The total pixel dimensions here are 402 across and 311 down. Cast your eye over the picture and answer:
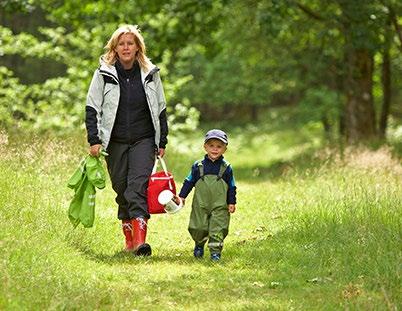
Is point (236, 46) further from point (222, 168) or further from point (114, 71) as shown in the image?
point (222, 168)

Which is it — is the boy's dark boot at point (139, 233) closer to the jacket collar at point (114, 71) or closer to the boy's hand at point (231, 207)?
the boy's hand at point (231, 207)

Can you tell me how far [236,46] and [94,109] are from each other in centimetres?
1766

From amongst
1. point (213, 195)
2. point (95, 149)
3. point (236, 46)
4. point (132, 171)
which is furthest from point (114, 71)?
point (236, 46)

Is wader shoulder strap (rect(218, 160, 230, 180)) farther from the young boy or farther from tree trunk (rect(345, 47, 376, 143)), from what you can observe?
tree trunk (rect(345, 47, 376, 143))

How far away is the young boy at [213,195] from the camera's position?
323 inches

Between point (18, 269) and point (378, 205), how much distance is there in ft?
14.6

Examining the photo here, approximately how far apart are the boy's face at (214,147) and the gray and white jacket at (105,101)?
0.67 metres

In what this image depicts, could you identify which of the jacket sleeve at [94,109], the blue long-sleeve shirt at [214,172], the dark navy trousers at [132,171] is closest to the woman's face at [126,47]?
the jacket sleeve at [94,109]

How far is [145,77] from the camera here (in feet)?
27.8

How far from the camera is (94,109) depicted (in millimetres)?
8398

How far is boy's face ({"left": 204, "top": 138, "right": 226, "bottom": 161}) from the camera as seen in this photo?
8.20 m

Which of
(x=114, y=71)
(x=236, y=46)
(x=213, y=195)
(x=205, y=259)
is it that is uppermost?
(x=236, y=46)

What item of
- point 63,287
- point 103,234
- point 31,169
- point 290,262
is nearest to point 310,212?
point 290,262

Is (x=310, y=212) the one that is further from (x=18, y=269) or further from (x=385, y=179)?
(x=18, y=269)
